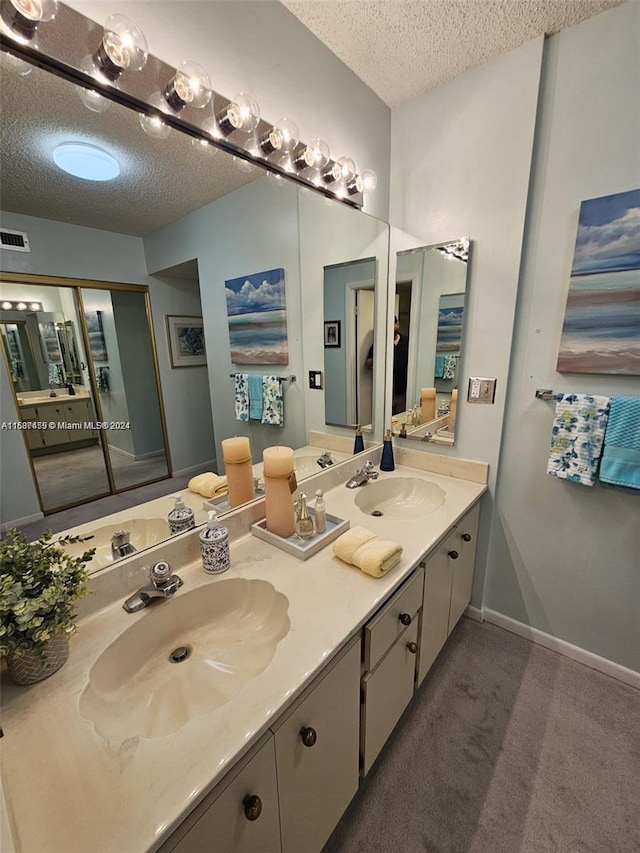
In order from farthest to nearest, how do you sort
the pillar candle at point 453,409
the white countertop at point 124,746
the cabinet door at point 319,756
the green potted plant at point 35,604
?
the pillar candle at point 453,409 → the cabinet door at point 319,756 → the green potted plant at point 35,604 → the white countertop at point 124,746

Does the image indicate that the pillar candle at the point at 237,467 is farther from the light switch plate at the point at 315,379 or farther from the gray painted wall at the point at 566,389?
the gray painted wall at the point at 566,389

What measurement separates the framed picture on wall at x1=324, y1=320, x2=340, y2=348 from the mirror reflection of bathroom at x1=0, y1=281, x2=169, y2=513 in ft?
2.83

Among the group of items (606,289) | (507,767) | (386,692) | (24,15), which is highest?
(24,15)

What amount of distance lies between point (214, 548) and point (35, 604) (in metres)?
0.44

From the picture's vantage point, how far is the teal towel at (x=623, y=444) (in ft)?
4.31

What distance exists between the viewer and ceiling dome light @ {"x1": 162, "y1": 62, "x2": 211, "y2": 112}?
93 cm

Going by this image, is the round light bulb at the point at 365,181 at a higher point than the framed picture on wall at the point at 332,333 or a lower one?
higher

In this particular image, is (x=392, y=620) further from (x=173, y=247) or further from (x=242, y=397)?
(x=173, y=247)

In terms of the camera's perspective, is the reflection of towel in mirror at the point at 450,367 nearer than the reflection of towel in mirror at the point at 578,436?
No

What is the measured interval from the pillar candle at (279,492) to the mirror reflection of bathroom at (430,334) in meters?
0.96

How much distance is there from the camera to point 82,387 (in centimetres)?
89

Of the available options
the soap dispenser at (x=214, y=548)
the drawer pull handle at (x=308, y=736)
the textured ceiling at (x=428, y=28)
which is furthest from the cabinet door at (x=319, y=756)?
the textured ceiling at (x=428, y=28)

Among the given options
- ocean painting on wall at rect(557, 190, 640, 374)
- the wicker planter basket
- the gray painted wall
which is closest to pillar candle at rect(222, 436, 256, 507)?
the wicker planter basket

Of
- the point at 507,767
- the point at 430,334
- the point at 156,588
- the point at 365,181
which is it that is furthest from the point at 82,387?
the point at 507,767
